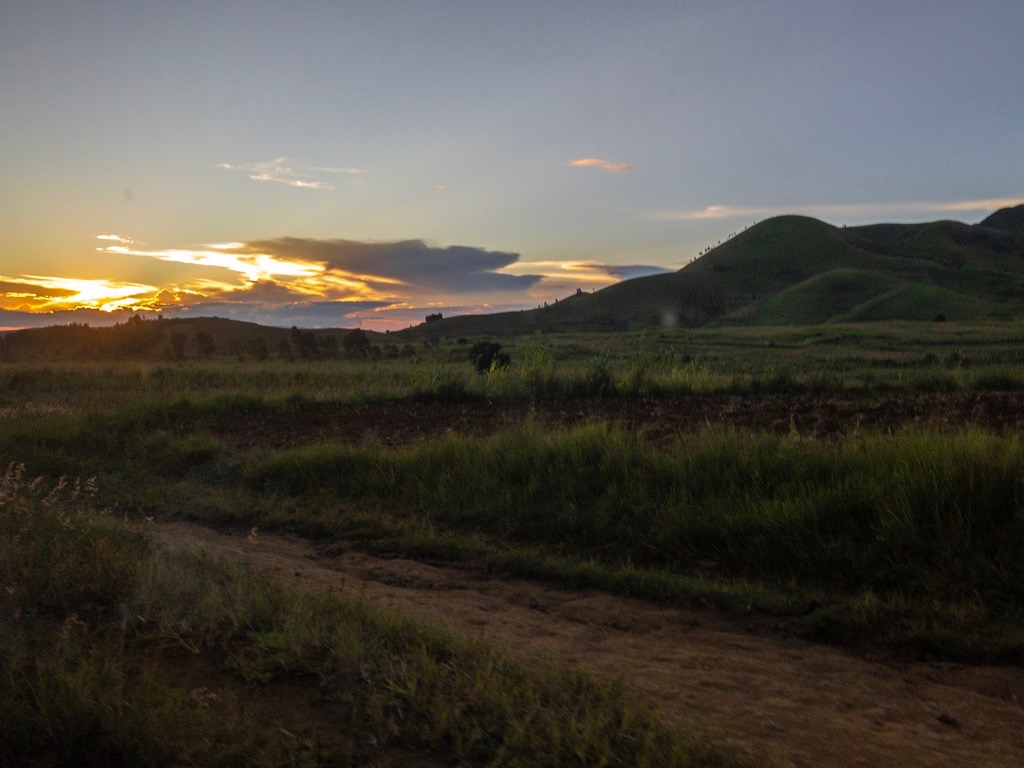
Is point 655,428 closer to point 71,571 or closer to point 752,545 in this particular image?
point 752,545

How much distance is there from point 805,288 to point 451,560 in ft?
429

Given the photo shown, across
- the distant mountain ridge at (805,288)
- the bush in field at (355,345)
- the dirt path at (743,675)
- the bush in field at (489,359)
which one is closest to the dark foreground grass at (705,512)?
the dirt path at (743,675)

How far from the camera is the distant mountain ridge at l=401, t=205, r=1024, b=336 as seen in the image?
10625cm

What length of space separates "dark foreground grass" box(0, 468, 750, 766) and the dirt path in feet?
1.91

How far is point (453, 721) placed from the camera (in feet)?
12.1

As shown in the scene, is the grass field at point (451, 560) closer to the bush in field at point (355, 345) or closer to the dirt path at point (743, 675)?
the dirt path at point (743, 675)

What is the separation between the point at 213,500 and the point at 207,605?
5.51m

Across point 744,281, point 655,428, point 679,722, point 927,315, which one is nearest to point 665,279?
point 744,281

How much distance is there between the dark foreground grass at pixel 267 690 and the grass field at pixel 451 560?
0.02 m

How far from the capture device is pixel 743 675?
188 inches

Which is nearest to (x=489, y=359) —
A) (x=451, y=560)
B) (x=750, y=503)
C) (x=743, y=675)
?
(x=451, y=560)

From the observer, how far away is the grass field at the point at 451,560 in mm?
3633

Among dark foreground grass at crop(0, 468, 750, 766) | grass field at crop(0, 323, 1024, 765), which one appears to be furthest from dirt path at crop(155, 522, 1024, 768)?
dark foreground grass at crop(0, 468, 750, 766)

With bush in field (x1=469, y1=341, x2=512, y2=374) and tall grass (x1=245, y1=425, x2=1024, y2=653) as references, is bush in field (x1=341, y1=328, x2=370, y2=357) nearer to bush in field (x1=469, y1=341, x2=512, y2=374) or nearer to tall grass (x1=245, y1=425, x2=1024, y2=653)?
bush in field (x1=469, y1=341, x2=512, y2=374)
